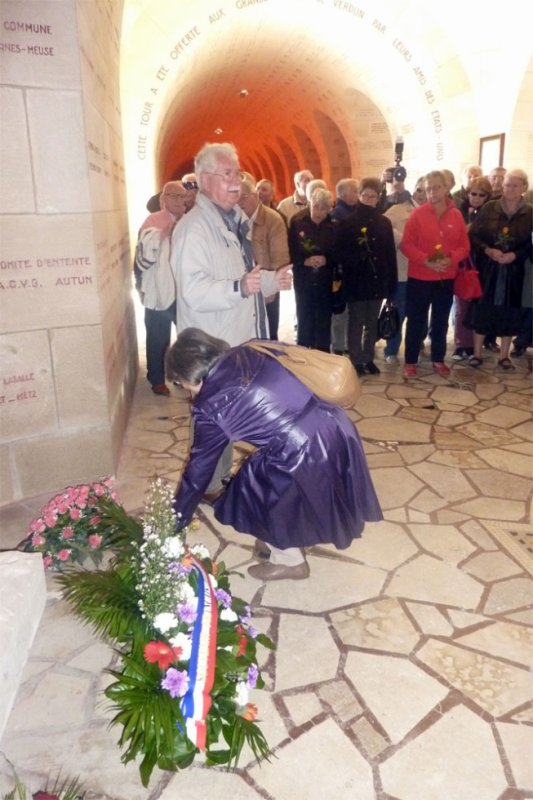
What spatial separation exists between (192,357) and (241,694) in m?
1.38

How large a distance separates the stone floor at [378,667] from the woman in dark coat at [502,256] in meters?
2.56

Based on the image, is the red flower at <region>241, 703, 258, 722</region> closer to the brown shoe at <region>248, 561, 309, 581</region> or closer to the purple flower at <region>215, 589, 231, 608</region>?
the purple flower at <region>215, 589, 231, 608</region>

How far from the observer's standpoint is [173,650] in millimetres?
2199

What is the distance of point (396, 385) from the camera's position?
6305 millimetres

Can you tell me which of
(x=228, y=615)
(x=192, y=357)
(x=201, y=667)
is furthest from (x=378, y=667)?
(x=192, y=357)

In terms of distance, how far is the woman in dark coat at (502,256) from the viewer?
245 inches

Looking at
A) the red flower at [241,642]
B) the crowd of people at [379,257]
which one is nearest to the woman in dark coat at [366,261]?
the crowd of people at [379,257]

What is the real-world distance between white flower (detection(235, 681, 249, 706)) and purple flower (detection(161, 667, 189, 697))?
0.77 ft

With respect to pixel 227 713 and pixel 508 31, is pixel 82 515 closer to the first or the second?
pixel 227 713

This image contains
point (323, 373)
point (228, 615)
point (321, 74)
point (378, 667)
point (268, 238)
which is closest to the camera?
point (228, 615)

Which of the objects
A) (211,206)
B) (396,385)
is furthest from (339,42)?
(211,206)

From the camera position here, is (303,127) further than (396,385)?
Yes

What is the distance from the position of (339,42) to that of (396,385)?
7.44 meters

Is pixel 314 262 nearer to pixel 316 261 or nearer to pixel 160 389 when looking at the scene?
pixel 316 261
